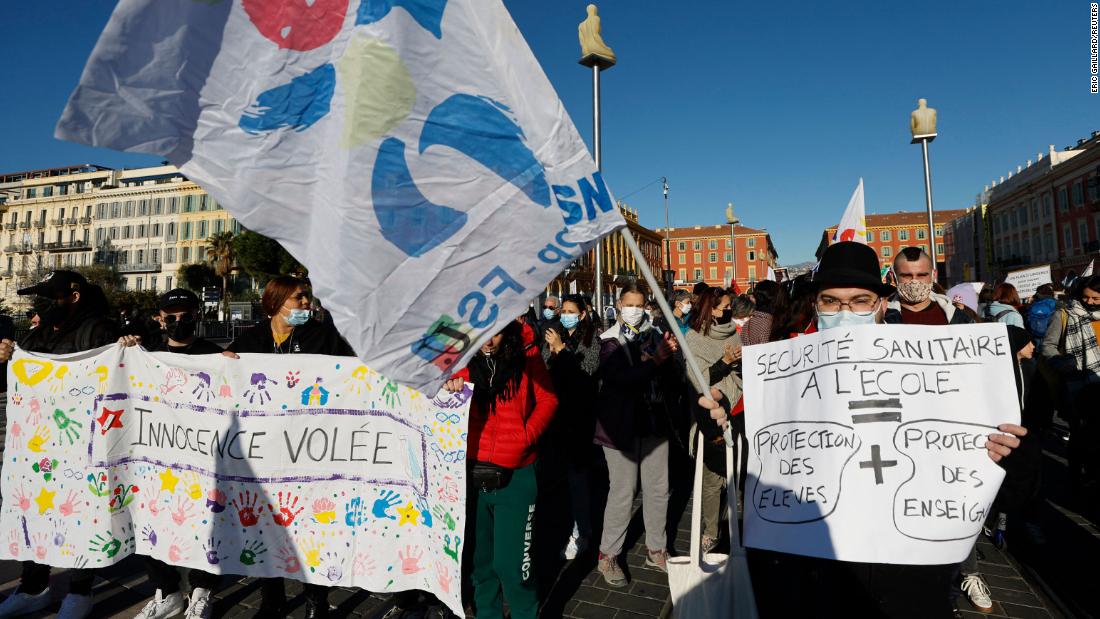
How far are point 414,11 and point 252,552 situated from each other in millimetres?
3040

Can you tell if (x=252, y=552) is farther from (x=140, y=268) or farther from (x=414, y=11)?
(x=140, y=268)

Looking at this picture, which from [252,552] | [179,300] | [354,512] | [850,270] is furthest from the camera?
[179,300]

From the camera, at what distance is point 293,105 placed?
7.18ft

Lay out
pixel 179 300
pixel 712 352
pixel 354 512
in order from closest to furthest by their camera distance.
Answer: pixel 354 512
pixel 179 300
pixel 712 352

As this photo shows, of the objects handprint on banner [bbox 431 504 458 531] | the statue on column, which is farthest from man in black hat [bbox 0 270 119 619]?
the statue on column

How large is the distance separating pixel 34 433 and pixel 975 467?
5.08 m

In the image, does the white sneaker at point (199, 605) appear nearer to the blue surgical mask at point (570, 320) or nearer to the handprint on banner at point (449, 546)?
the handprint on banner at point (449, 546)

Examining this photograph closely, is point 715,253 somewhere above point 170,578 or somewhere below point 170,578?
above

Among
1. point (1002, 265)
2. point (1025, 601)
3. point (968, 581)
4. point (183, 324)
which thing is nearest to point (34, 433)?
point (183, 324)

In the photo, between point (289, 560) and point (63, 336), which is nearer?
point (289, 560)

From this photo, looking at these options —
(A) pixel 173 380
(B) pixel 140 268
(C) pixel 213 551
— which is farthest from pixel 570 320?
(B) pixel 140 268

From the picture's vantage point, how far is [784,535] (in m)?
2.28

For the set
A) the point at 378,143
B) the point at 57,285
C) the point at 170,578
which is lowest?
the point at 170,578

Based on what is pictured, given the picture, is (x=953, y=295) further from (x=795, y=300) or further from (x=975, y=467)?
(x=975, y=467)
